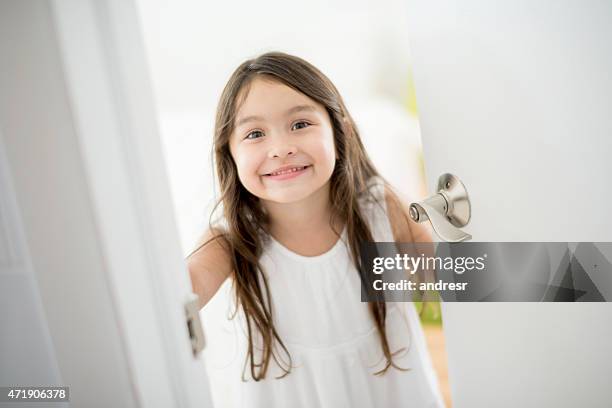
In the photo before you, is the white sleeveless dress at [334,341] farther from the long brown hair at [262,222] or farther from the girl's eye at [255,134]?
the girl's eye at [255,134]

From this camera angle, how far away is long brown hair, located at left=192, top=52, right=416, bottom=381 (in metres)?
0.86

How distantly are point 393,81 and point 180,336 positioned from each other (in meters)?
0.55

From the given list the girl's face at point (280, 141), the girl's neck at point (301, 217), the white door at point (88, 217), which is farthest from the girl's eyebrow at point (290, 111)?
the white door at point (88, 217)

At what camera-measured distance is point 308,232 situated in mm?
941

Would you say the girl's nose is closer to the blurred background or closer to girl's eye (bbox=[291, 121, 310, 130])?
girl's eye (bbox=[291, 121, 310, 130])

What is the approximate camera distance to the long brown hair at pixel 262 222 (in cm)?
86

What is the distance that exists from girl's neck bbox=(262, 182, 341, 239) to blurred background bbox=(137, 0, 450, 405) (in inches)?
5.1

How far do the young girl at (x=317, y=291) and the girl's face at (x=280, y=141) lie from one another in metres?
0.03

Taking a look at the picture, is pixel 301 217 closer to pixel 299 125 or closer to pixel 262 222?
pixel 262 222

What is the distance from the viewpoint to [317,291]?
917 mm

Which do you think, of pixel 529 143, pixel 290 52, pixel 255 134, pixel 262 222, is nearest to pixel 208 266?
pixel 262 222

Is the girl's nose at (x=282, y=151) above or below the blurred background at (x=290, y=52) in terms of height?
below

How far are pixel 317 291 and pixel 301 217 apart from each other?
153 mm

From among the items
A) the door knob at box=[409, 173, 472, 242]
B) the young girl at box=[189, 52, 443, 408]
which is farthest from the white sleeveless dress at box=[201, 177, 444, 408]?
the door knob at box=[409, 173, 472, 242]
